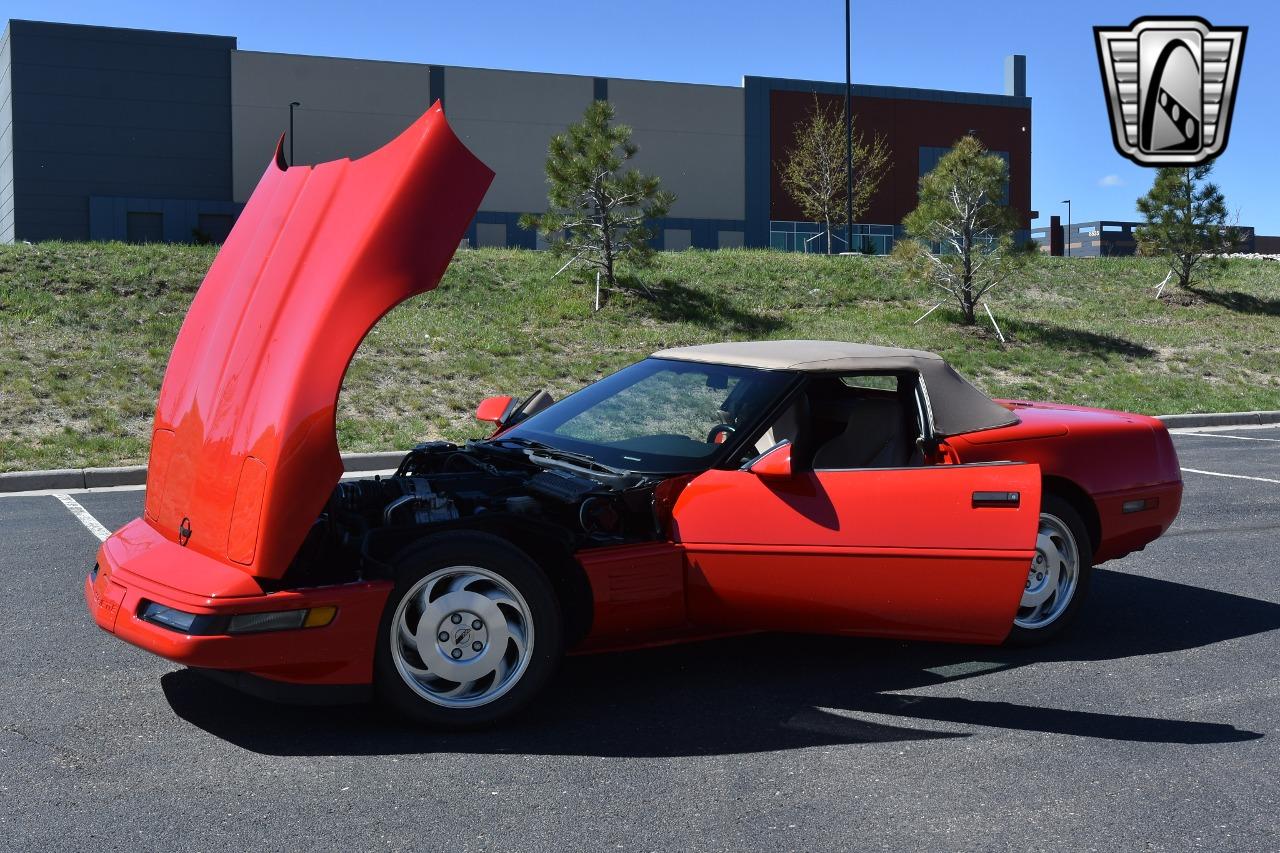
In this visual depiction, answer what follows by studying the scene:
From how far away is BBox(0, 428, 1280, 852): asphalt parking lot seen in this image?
347 centimetres

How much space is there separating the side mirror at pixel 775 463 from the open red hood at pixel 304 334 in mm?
1325

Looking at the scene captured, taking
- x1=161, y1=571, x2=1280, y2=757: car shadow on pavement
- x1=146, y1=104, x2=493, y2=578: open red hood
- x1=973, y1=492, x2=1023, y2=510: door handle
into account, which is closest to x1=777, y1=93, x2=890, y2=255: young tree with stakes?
x1=161, y1=571, x2=1280, y2=757: car shadow on pavement

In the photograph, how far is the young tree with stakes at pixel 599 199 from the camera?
21.7 meters

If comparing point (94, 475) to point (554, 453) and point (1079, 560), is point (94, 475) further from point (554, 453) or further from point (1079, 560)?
Result: point (1079, 560)

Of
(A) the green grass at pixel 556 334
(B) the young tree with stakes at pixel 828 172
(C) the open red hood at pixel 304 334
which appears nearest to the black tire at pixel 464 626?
(C) the open red hood at pixel 304 334

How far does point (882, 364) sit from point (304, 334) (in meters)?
2.49

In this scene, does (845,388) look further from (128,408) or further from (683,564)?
(128,408)

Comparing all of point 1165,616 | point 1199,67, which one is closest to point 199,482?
point 1165,616

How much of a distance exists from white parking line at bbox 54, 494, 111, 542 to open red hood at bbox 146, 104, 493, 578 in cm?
393

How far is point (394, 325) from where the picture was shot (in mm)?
18984

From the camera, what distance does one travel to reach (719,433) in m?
4.98

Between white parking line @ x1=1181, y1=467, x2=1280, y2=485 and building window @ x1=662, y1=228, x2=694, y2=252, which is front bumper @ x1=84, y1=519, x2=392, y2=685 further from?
building window @ x1=662, y1=228, x2=694, y2=252

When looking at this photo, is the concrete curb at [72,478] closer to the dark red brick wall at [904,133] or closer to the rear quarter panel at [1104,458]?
the rear quarter panel at [1104,458]

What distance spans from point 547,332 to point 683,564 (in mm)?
15234
